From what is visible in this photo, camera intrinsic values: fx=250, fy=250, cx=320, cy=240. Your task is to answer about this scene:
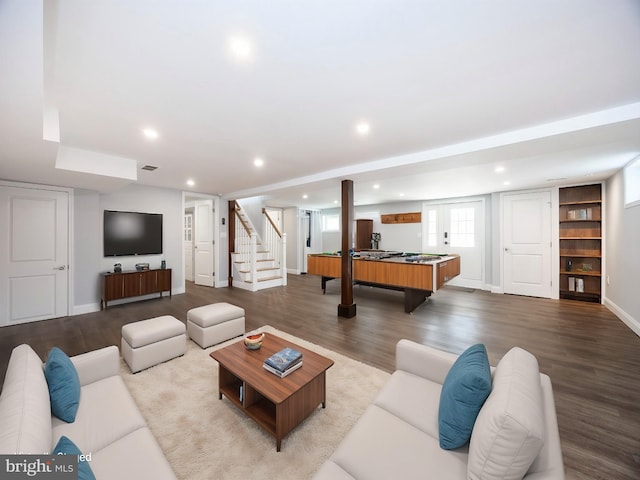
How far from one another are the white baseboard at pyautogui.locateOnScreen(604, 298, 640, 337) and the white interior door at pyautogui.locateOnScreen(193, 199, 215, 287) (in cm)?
778

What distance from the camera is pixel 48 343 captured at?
10.4 ft

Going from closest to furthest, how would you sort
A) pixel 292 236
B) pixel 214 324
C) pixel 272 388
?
pixel 272 388 → pixel 214 324 → pixel 292 236

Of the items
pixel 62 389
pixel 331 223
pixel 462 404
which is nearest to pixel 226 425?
pixel 62 389

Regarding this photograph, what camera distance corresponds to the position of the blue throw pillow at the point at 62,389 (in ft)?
4.35

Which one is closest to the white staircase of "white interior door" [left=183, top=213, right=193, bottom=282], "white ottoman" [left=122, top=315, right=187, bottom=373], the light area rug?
"white interior door" [left=183, top=213, right=193, bottom=282]

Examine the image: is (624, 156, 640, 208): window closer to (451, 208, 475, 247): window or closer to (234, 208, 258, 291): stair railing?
(451, 208, 475, 247): window

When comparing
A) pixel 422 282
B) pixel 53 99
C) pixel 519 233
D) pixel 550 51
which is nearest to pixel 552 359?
pixel 422 282

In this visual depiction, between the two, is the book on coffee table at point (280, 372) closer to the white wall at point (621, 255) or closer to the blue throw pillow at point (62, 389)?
the blue throw pillow at point (62, 389)

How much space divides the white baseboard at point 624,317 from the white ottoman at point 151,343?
5.89 metres

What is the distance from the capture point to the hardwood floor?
1761 mm

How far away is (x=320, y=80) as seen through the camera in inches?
71.2

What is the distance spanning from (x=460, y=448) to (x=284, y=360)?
3.84 feet

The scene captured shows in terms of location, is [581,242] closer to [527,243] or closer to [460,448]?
[527,243]

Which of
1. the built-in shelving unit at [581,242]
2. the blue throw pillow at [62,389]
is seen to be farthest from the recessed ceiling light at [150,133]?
the built-in shelving unit at [581,242]
